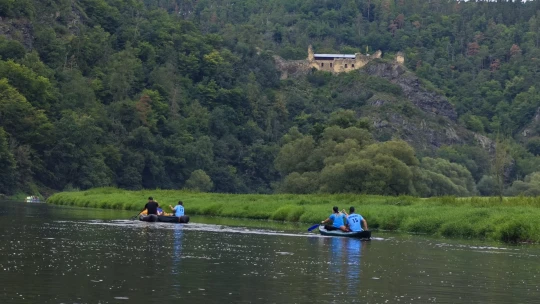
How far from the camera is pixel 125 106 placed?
7633 inches

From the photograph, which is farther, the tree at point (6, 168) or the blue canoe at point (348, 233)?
the tree at point (6, 168)

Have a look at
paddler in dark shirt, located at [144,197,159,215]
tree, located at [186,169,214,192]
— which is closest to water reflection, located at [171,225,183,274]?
paddler in dark shirt, located at [144,197,159,215]

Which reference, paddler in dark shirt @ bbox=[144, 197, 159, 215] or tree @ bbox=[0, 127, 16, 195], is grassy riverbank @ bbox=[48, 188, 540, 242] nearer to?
paddler in dark shirt @ bbox=[144, 197, 159, 215]

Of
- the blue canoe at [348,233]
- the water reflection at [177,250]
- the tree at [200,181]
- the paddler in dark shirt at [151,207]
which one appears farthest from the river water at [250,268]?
the tree at [200,181]

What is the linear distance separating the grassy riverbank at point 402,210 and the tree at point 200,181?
269ft

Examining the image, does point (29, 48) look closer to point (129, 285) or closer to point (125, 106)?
point (125, 106)

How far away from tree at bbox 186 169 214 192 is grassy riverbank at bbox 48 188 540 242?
82.0 metres

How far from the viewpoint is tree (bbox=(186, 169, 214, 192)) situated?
→ 610 ft

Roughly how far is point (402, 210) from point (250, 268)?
32.5 meters

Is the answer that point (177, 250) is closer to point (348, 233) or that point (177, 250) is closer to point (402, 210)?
point (348, 233)

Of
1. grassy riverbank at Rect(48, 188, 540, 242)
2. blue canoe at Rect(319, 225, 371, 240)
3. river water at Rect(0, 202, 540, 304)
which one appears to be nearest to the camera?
river water at Rect(0, 202, 540, 304)

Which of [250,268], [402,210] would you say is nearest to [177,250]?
[250,268]

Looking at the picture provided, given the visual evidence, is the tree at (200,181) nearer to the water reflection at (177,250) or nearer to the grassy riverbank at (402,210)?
the grassy riverbank at (402,210)

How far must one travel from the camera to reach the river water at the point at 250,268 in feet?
102
